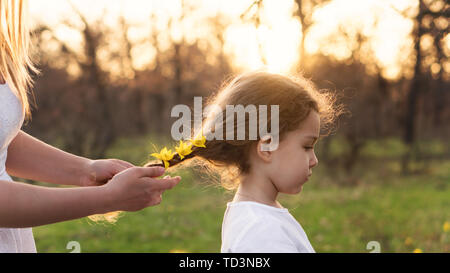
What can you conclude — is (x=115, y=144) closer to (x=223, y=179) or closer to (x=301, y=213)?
(x=301, y=213)

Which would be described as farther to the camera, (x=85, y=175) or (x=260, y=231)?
(x=85, y=175)

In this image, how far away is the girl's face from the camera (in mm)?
1633

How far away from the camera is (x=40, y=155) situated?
1645 mm

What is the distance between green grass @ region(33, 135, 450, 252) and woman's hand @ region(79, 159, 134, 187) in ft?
6.31

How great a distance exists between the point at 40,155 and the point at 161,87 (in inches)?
647

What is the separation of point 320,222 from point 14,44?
18.6ft

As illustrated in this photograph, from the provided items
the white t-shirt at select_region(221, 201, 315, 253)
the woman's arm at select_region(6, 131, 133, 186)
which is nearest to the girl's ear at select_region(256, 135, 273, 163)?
the white t-shirt at select_region(221, 201, 315, 253)

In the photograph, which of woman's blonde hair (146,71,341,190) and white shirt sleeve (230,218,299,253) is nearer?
white shirt sleeve (230,218,299,253)

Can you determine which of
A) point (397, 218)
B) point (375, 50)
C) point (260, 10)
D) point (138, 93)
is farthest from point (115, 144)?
point (260, 10)

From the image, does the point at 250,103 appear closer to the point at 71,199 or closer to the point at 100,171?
the point at 100,171

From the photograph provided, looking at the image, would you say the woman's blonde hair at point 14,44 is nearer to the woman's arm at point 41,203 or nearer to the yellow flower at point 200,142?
the woman's arm at point 41,203

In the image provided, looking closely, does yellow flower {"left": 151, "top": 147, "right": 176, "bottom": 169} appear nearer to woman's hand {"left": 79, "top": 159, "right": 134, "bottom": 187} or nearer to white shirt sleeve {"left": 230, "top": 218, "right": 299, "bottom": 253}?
woman's hand {"left": 79, "top": 159, "right": 134, "bottom": 187}

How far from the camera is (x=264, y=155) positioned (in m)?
1.65

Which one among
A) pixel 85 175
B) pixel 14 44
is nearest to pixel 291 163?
pixel 85 175
